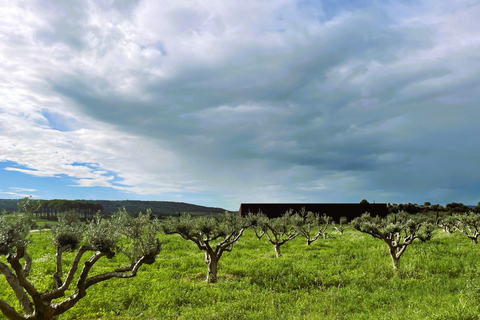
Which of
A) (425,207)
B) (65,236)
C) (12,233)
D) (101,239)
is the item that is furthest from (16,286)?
(425,207)

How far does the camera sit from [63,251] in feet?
38.7

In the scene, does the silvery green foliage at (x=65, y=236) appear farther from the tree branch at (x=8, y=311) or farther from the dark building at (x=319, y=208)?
the dark building at (x=319, y=208)

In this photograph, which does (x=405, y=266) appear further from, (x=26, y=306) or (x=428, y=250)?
(x=26, y=306)

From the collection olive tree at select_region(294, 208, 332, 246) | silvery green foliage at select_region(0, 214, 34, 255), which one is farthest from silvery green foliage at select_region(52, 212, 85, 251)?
olive tree at select_region(294, 208, 332, 246)

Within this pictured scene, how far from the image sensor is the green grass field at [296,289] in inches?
507

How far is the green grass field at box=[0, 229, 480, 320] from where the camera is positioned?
12875 mm

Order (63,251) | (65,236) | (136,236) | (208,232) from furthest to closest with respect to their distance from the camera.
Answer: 1. (208,232)
2. (136,236)
3. (65,236)
4. (63,251)

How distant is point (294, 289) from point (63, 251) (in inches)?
536

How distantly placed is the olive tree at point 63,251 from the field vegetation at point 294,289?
1.42m

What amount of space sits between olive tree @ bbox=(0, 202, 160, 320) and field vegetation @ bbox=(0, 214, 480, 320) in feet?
4.65

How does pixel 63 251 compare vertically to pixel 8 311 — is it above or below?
above

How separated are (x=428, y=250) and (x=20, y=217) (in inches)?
1280

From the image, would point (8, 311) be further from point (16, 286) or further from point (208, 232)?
point (208, 232)

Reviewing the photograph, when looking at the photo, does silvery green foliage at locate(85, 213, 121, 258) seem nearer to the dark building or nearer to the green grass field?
the green grass field
